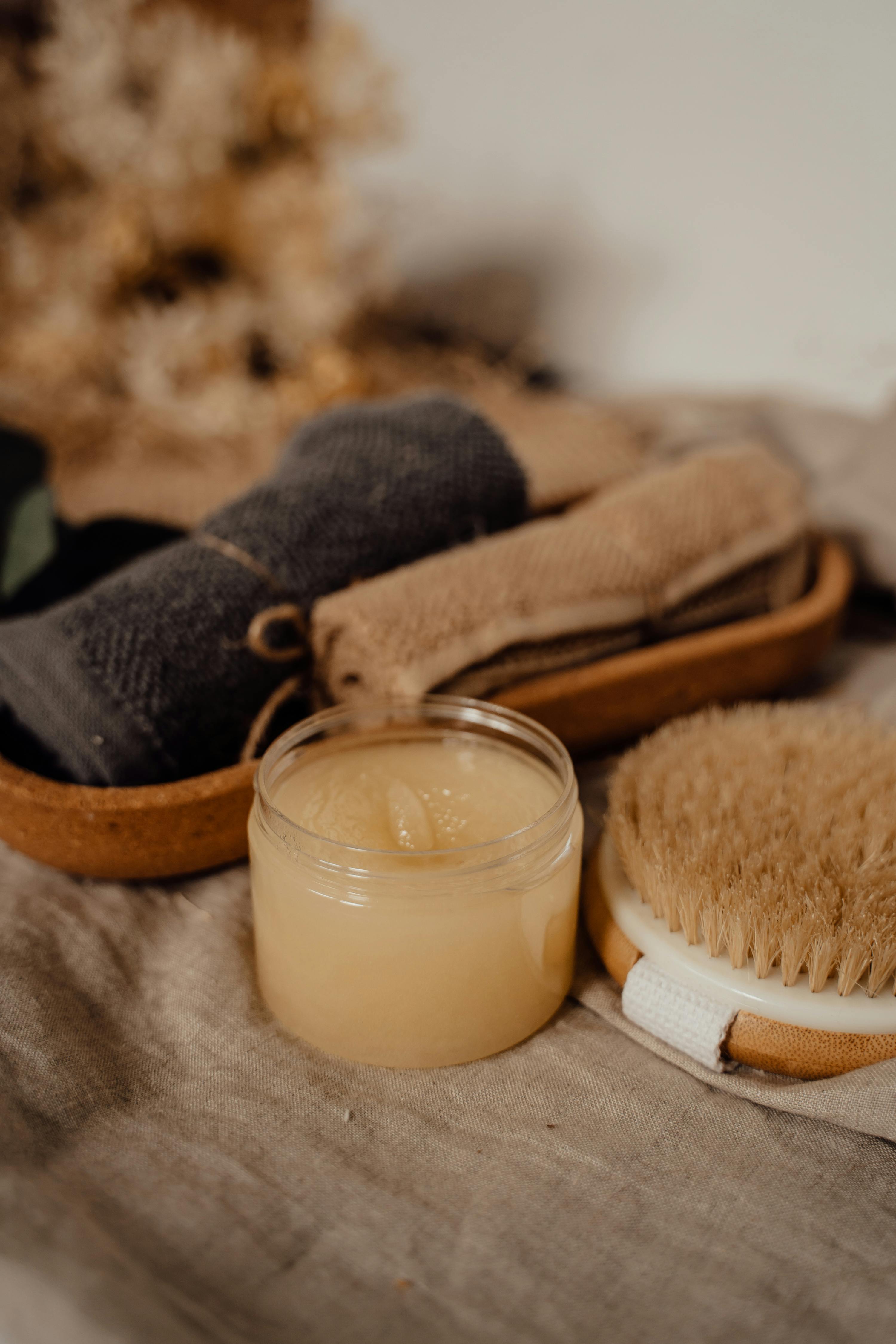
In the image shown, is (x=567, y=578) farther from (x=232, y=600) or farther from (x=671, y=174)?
(x=671, y=174)

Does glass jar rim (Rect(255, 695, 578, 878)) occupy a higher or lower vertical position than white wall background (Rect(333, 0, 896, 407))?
lower

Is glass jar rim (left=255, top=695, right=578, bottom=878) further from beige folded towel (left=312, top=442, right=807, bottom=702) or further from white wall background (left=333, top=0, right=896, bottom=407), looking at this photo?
white wall background (left=333, top=0, right=896, bottom=407)

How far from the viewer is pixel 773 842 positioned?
40cm

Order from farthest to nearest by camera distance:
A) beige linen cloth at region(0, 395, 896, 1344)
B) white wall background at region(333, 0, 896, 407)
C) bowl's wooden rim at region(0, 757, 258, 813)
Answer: white wall background at region(333, 0, 896, 407) → bowl's wooden rim at region(0, 757, 258, 813) → beige linen cloth at region(0, 395, 896, 1344)

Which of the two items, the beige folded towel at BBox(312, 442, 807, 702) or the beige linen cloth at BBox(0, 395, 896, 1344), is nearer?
the beige linen cloth at BBox(0, 395, 896, 1344)

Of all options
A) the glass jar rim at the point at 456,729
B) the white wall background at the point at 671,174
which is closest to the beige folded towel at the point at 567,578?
the glass jar rim at the point at 456,729

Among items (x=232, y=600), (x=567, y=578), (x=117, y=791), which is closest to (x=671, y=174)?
(x=567, y=578)

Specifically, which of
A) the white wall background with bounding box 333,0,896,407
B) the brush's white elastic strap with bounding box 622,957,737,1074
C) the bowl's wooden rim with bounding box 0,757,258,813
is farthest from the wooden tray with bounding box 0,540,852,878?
the white wall background with bounding box 333,0,896,407

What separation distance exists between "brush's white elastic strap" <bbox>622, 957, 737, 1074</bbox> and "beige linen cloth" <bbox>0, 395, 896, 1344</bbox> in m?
0.01

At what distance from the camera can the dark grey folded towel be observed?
47cm

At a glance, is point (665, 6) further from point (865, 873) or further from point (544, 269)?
point (865, 873)

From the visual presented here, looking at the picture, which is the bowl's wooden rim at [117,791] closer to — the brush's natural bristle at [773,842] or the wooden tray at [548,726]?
the wooden tray at [548,726]

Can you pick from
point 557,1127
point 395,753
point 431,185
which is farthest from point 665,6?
point 557,1127

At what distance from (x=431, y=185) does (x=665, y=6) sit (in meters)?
0.40
